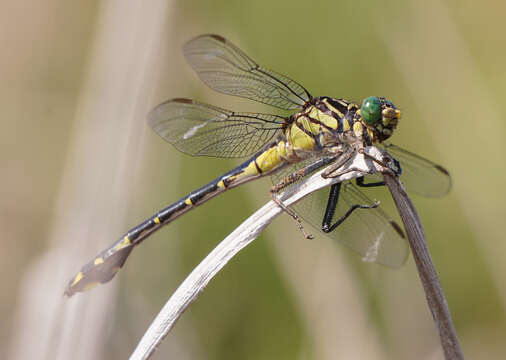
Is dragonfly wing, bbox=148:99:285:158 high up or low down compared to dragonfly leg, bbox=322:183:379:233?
up

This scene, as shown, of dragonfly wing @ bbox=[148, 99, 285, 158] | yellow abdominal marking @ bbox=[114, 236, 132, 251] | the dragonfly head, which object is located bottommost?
the dragonfly head

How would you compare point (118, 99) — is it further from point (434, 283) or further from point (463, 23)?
point (463, 23)

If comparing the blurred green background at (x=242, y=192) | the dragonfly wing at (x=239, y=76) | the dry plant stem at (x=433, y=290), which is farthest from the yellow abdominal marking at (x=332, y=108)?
the dry plant stem at (x=433, y=290)

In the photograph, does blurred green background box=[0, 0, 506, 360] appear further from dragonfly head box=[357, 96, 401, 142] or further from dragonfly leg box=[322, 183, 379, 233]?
dragonfly head box=[357, 96, 401, 142]

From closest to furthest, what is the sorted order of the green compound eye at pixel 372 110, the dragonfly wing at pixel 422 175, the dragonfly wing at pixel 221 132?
1. the green compound eye at pixel 372 110
2. the dragonfly wing at pixel 422 175
3. the dragonfly wing at pixel 221 132

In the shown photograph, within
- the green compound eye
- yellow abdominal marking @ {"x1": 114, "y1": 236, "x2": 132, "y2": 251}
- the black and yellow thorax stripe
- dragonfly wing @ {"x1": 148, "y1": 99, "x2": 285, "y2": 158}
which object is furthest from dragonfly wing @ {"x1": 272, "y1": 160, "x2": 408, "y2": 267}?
yellow abdominal marking @ {"x1": 114, "y1": 236, "x2": 132, "y2": 251}

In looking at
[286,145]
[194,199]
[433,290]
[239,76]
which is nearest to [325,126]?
[286,145]

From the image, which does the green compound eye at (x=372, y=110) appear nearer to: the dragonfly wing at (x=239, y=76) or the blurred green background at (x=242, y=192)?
the dragonfly wing at (x=239, y=76)

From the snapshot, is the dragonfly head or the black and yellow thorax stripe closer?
the dragonfly head
